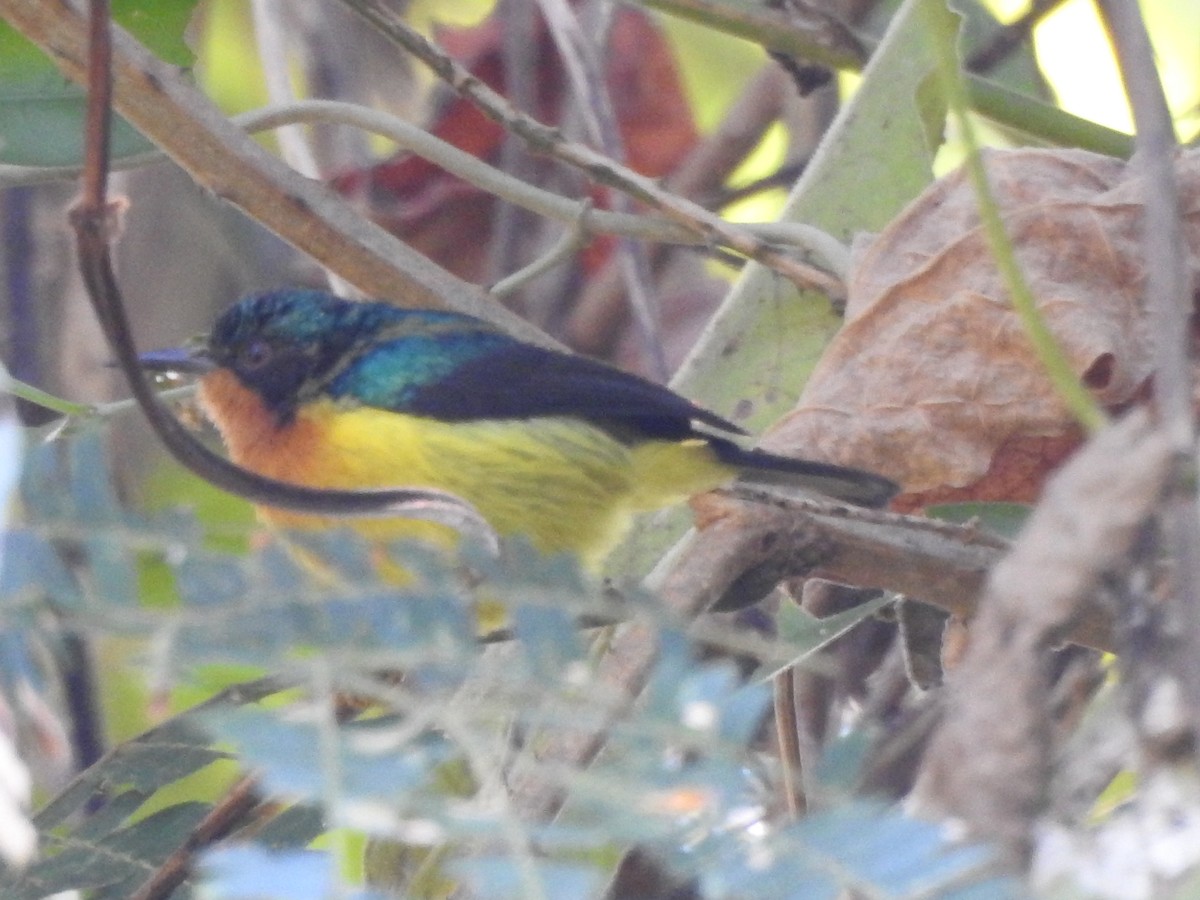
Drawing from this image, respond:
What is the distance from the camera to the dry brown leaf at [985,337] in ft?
7.35

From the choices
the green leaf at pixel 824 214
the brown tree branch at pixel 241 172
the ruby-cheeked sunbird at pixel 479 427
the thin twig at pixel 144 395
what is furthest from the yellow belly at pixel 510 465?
the thin twig at pixel 144 395

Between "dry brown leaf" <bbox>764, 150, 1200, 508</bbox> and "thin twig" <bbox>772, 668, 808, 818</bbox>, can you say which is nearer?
"thin twig" <bbox>772, 668, 808, 818</bbox>

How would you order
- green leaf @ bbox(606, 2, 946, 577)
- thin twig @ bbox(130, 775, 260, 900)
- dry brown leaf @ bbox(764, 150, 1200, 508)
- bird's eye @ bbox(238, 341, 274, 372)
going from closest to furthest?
thin twig @ bbox(130, 775, 260, 900) → dry brown leaf @ bbox(764, 150, 1200, 508) → green leaf @ bbox(606, 2, 946, 577) → bird's eye @ bbox(238, 341, 274, 372)

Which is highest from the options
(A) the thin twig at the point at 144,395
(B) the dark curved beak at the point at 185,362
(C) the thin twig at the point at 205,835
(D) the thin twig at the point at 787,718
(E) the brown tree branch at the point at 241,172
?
(E) the brown tree branch at the point at 241,172

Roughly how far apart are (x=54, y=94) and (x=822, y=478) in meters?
1.40

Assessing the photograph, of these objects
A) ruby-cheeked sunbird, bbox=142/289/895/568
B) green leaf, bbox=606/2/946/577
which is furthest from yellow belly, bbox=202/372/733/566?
green leaf, bbox=606/2/946/577

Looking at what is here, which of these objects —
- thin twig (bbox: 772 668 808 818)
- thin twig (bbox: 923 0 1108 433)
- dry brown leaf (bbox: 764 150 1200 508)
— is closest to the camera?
thin twig (bbox: 923 0 1108 433)

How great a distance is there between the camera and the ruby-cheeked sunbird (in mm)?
2961

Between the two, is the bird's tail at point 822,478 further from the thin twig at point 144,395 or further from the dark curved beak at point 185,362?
the dark curved beak at point 185,362

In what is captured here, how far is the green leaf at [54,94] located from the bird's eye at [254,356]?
63cm

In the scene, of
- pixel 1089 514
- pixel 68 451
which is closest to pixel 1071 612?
pixel 1089 514

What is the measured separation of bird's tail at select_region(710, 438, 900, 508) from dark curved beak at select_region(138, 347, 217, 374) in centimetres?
118

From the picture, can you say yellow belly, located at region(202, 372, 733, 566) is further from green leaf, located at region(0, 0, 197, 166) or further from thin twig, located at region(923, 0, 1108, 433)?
thin twig, located at region(923, 0, 1108, 433)

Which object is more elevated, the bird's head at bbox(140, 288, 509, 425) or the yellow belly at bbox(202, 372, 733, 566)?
the bird's head at bbox(140, 288, 509, 425)
